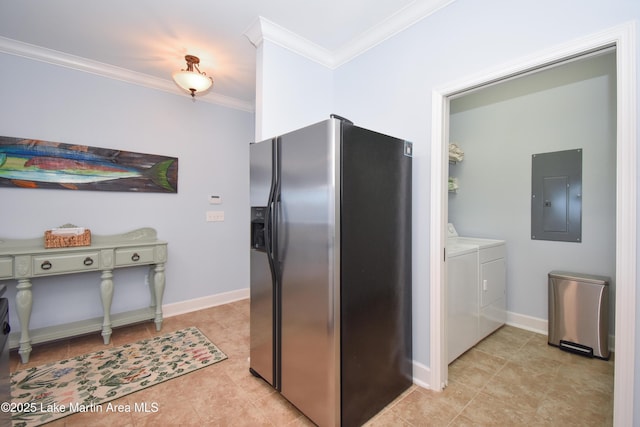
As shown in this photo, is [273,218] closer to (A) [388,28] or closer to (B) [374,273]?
(B) [374,273]

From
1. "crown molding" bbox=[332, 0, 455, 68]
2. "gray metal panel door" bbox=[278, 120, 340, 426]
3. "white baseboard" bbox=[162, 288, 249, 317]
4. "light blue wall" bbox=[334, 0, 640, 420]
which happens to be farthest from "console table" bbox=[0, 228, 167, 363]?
"crown molding" bbox=[332, 0, 455, 68]

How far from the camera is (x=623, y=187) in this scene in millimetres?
1262

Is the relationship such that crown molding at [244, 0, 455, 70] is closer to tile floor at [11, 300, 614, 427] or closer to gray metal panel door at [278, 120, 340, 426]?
gray metal panel door at [278, 120, 340, 426]

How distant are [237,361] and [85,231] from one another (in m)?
1.94

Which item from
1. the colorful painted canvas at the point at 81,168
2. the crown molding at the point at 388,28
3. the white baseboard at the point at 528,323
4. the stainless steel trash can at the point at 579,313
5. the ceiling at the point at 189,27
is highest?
the ceiling at the point at 189,27

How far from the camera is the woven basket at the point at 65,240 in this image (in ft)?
8.16

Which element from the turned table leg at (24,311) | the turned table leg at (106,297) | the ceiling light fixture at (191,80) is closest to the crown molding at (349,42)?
the ceiling light fixture at (191,80)

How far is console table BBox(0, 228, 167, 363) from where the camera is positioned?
2.29 m

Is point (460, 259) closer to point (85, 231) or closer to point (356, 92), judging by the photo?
point (356, 92)

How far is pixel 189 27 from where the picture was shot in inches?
88.6

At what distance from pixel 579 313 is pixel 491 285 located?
A: 2.28 feet

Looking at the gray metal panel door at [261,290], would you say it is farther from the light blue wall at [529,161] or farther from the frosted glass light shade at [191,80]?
the light blue wall at [529,161]

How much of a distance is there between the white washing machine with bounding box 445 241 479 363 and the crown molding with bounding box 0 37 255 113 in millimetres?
3353

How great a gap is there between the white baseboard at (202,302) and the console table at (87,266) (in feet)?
0.84
